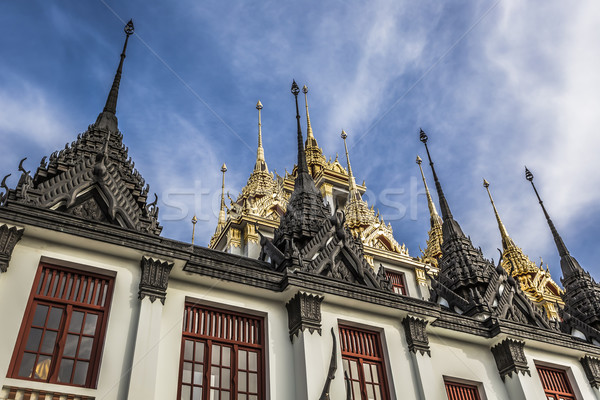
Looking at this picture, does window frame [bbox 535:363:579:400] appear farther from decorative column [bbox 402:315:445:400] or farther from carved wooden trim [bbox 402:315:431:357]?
carved wooden trim [bbox 402:315:431:357]

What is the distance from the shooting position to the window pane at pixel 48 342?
38.9 ft

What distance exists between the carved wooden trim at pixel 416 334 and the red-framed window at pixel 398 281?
39.1ft

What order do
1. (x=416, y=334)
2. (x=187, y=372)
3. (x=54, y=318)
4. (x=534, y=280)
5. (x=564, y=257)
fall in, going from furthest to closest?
(x=534, y=280), (x=564, y=257), (x=416, y=334), (x=187, y=372), (x=54, y=318)

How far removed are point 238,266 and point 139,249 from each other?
2.73 m

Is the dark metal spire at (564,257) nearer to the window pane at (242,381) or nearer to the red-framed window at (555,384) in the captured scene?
the red-framed window at (555,384)

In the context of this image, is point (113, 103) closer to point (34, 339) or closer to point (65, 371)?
point (34, 339)

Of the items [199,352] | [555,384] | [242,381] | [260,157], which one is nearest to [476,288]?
[555,384]

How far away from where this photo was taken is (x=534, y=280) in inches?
1503

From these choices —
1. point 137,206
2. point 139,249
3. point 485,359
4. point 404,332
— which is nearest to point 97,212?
point 137,206

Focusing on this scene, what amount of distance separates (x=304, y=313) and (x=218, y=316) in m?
2.22

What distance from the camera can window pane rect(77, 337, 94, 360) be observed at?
12062 mm

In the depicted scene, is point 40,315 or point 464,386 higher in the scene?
point 40,315

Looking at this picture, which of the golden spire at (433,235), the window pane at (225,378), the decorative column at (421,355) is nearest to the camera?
the window pane at (225,378)

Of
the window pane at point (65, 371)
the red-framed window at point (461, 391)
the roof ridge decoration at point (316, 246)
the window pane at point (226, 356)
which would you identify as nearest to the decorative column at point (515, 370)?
the red-framed window at point (461, 391)
